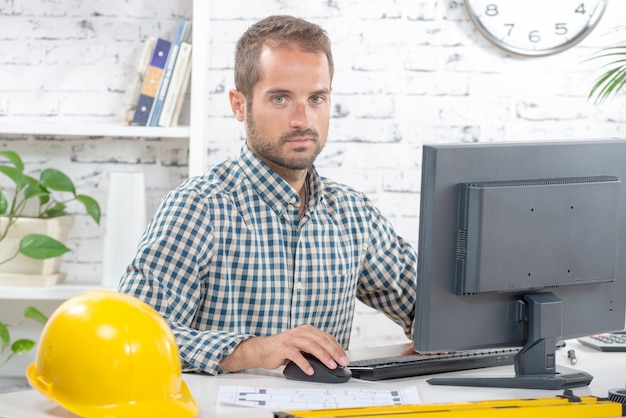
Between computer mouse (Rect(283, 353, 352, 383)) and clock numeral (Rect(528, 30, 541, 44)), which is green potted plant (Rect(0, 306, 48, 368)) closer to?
computer mouse (Rect(283, 353, 352, 383))

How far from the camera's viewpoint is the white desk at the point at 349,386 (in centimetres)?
145

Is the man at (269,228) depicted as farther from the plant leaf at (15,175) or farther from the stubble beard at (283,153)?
the plant leaf at (15,175)

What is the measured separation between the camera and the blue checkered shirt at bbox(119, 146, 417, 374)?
72.7 inches

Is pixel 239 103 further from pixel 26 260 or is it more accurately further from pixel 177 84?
pixel 26 260

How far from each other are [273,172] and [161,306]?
0.41 m

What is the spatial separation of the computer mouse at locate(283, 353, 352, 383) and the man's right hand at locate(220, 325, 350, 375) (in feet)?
0.04

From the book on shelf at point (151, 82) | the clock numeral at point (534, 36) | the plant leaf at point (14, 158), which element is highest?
the clock numeral at point (534, 36)

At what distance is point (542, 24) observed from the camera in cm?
313

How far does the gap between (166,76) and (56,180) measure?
0.46 metres

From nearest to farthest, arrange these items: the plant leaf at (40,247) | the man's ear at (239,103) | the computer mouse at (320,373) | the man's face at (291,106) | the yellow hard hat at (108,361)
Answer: the yellow hard hat at (108,361) → the computer mouse at (320,373) → the man's face at (291,106) → the man's ear at (239,103) → the plant leaf at (40,247)

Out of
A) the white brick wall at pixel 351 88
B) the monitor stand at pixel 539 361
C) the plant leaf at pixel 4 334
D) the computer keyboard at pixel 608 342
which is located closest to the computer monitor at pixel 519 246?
the monitor stand at pixel 539 361

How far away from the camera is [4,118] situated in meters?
3.09

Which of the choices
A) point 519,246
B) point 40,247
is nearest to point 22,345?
point 40,247

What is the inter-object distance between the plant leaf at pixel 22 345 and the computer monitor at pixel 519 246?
1634mm
